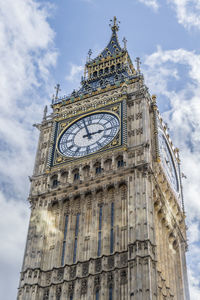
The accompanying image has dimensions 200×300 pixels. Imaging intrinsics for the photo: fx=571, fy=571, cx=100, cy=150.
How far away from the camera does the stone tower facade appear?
32.2 meters

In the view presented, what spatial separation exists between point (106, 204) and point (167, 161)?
808cm

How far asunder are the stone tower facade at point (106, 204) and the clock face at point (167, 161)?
0.39 feet

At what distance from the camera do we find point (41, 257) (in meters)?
34.9

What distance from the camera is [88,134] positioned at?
41.5 m

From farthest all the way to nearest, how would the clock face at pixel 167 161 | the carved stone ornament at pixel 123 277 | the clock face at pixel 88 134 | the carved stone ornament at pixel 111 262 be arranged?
1. the clock face at pixel 167 161
2. the clock face at pixel 88 134
3. the carved stone ornament at pixel 111 262
4. the carved stone ornament at pixel 123 277

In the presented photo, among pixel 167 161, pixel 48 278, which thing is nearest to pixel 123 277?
pixel 48 278

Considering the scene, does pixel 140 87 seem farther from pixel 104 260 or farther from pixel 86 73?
pixel 104 260

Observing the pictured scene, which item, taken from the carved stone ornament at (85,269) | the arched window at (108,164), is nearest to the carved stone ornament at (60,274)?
the carved stone ornament at (85,269)

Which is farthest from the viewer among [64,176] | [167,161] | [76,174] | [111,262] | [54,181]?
[167,161]

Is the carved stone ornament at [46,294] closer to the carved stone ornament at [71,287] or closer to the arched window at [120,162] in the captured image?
→ the carved stone ornament at [71,287]

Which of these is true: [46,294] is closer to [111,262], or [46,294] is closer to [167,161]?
[111,262]

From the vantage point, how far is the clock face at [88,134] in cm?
4019

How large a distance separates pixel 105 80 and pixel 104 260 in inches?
822

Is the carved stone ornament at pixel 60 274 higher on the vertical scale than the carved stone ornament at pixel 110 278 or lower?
higher
